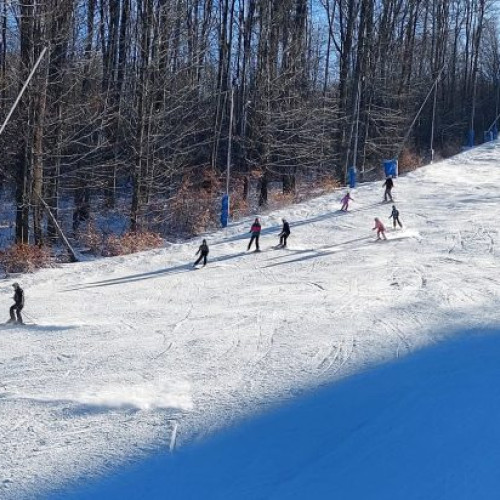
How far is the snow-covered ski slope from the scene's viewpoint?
962 cm

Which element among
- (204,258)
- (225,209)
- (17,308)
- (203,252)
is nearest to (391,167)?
(225,209)

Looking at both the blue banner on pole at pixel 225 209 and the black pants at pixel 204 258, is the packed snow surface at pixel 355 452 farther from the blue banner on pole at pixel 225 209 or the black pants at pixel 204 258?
the blue banner on pole at pixel 225 209

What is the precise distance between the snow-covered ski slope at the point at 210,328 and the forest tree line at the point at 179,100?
22.0 feet

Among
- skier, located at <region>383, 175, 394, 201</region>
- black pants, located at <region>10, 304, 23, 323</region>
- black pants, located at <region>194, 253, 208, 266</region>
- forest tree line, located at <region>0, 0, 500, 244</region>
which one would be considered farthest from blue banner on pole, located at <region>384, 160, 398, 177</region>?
black pants, located at <region>10, 304, 23, 323</region>

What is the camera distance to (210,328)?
14.0m

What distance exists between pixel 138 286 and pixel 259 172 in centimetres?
1403

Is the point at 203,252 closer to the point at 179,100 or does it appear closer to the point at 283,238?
the point at 283,238

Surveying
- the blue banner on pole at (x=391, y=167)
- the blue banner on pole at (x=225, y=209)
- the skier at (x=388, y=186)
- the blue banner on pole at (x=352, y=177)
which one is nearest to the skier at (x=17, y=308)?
the blue banner on pole at (x=225, y=209)

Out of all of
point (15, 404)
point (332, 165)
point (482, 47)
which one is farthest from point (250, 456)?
point (482, 47)

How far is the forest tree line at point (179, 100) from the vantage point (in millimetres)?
24078

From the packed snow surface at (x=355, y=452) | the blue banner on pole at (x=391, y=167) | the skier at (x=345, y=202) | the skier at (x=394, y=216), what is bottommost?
the packed snow surface at (x=355, y=452)

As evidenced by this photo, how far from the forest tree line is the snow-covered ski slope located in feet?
22.0

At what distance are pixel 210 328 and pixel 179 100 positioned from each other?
19.8 m

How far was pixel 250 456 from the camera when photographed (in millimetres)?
8812
